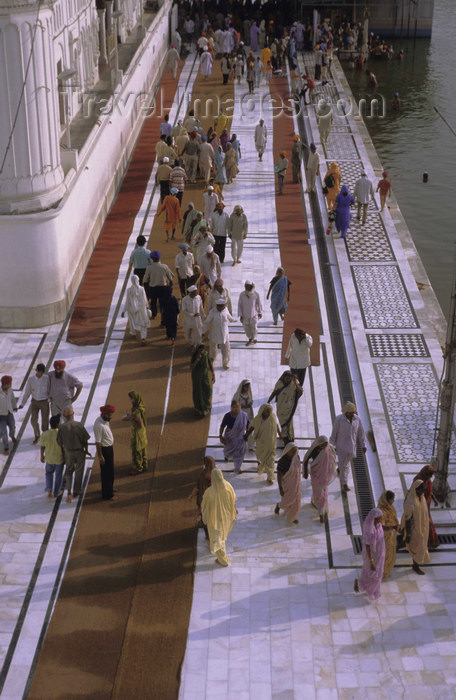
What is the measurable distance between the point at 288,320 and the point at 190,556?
19.3 feet

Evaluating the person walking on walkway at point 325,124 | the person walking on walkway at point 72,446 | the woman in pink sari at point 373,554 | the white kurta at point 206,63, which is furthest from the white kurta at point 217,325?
the white kurta at point 206,63

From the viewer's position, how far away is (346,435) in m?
11.0

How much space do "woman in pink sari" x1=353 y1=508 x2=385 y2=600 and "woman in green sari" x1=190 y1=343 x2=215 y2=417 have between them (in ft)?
11.4

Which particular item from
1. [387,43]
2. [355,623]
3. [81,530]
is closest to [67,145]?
[81,530]

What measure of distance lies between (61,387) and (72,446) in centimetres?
120

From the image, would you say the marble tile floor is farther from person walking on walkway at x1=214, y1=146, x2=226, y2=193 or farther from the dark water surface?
person walking on walkway at x1=214, y1=146, x2=226, y2=193

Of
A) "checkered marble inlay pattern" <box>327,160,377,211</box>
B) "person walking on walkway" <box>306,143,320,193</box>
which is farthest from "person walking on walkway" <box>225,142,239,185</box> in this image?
"checkered marble inlay pattern" <box>327,160,377,211</box>

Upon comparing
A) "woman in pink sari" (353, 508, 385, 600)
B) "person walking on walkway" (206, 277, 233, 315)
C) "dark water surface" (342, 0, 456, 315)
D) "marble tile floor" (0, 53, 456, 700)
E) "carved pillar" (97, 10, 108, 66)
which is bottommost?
"dark water surface" (342, 0, 456, 315)

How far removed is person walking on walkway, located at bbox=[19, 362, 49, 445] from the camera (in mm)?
11594

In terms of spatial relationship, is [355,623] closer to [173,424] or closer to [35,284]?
[173,424]

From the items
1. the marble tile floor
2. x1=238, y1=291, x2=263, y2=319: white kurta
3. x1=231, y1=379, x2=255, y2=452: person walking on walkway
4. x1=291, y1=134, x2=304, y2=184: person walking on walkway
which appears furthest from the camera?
x1=291, y1=134, x2=304, y2=184: person walking on walkway

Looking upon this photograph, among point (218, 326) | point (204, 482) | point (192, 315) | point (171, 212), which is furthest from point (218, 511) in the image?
point (171, 212)

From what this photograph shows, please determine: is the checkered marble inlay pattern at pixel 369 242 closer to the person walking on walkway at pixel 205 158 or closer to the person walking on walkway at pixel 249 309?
the person walking on walkway at pixel 205 158

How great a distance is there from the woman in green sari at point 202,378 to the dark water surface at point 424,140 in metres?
5.91
